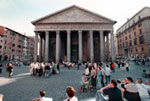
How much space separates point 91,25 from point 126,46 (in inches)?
1172

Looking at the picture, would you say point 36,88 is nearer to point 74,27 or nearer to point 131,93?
point 131,93

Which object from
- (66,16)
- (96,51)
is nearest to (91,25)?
(66,16)

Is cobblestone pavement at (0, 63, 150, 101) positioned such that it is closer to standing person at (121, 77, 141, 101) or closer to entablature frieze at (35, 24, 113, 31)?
standing person at (121, 77, 141, 101)

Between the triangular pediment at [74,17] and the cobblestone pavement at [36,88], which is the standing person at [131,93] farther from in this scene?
the triangular pediment at [74,17]

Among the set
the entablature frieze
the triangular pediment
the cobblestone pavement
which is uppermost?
the triangular pediment

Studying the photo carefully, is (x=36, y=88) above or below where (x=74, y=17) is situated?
below

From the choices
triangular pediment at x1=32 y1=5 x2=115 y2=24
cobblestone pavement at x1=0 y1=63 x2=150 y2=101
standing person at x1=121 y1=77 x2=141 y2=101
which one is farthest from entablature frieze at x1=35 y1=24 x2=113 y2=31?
standing person at x1=121 y1=77 x2=141 y2=101

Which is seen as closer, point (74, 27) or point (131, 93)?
point (131, 93)

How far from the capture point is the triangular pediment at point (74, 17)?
2422cm

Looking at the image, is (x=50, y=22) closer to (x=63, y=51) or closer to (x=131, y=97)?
(x=63, y=51)

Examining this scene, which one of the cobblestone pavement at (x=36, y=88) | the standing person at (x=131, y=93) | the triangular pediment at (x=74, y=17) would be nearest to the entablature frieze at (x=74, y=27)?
the triangular pediment at (x=74, y=17)

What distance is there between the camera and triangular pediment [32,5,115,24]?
24.2 metres

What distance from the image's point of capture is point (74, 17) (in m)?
24.6

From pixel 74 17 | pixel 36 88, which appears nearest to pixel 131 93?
pixel 36 88
